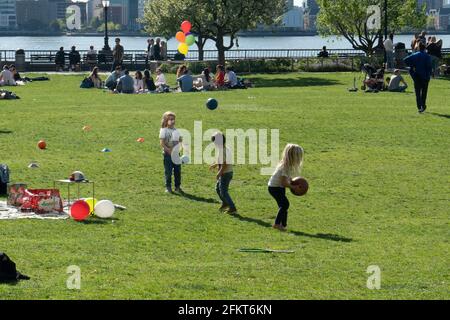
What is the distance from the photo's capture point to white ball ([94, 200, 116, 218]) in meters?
16.1

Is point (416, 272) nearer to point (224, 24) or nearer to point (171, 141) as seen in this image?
point (171, 141)

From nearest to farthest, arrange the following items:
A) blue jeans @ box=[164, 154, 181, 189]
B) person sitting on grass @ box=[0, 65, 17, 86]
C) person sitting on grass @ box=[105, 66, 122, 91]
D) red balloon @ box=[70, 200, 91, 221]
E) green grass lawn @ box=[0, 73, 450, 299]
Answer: green grass lawn @ box=[0, 73, 450, 299] → red balloon @ box=[70, 200, 91, 221] → blue jeans @ box=[164, 154, 181, 189] → person sitting on grass @ box=[105, 66, 122, 91] → person sitting on grass @ box=[0, 65, 17, 86]

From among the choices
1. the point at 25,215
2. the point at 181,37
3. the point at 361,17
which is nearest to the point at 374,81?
the point at 181,37

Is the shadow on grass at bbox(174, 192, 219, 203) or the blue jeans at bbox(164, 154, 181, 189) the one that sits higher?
the blue jeans at bbox(164, 154, 181, 189)

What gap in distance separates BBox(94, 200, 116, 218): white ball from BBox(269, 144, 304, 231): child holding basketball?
2.39 metres

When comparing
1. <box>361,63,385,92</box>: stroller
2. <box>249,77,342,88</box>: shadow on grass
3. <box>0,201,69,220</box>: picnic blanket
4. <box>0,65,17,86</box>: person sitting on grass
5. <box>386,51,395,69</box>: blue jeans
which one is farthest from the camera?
<box>386,51,395,69</box>: blue jeans

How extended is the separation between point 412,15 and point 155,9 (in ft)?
42.0

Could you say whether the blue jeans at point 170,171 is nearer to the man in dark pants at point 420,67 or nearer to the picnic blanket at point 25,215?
the picnic blanket at point 25,215

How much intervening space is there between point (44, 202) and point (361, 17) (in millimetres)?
38734

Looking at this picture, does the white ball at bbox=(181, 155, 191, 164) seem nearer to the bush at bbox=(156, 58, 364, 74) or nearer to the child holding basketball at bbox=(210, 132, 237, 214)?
the child holding basketball at bbox=(210, 132, 237, 214)

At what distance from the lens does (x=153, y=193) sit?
1847 centimetres

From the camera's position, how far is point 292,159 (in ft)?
51.1

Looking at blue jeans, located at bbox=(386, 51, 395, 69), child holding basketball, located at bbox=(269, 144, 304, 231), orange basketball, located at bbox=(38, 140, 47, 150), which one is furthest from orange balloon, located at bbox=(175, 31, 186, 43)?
child holding basketball, located at bbox=(269, 144, 304, 231)
